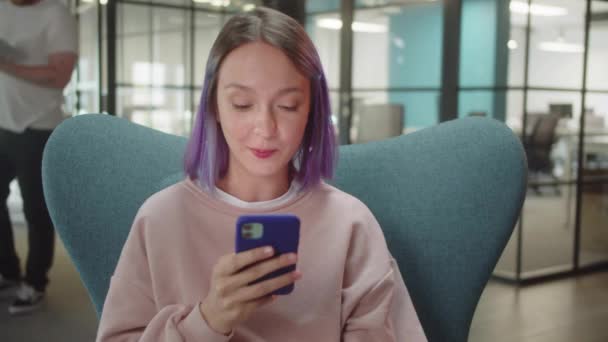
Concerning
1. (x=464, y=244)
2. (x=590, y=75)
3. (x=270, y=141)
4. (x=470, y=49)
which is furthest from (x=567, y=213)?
(x=270, y=141)

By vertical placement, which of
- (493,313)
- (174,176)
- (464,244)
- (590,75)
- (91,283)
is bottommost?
(493,313)

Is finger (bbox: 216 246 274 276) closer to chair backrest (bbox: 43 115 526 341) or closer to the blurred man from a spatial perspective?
chair backrest (bbox: 43 115 526 341)

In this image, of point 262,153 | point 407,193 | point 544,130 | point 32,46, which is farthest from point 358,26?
point 262,153

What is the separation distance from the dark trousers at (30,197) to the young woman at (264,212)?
227 cm

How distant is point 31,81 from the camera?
10.1 feet

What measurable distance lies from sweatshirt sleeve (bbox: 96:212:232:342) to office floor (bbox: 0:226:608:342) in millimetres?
2191

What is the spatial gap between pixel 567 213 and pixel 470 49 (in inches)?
61.3

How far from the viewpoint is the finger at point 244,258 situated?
865 millimetres

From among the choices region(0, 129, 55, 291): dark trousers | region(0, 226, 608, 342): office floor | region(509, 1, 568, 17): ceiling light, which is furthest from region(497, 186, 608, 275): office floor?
region(0, 129, 55, 291): dark trousers

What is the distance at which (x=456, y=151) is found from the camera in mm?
1282

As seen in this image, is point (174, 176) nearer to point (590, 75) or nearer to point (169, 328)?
point (169, 328)

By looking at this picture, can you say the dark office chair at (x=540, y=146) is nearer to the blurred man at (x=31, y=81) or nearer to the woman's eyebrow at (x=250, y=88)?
the blurred man at (x=31, y=81)

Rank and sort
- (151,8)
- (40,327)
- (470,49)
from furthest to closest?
(151,8)
(470,49)
(40,327)

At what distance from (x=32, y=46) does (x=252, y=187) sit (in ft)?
7.75
